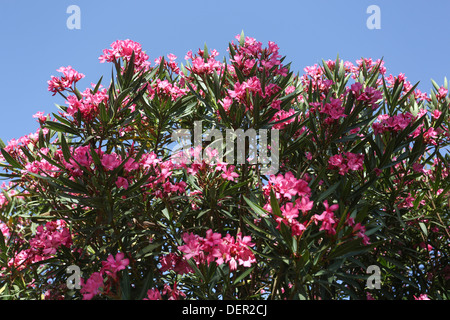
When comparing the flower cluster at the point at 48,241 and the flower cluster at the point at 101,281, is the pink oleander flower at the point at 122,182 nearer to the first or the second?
the flower cluster at the point at 101,281

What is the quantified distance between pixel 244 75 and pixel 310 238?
1040 mm

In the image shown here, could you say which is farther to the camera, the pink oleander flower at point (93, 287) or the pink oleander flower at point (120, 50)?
the pink oleander flower at point (120, 50)

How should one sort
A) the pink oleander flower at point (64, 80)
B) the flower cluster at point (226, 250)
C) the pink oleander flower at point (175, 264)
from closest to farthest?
1. the flower cluster at point (226, 250)
2. the pink oleander flower at point (175, 264)
3. the pink oleander flower at point (64, 80)

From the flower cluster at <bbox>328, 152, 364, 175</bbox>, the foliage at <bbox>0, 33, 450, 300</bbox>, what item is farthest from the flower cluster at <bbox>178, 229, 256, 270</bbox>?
the flower cluster at <bbox>328, 152, 364, 175</bbox>

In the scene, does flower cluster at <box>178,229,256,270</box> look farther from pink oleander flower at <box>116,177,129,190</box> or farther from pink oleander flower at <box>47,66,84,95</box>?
pink oleander flower at <box>47,66,84,95</box>

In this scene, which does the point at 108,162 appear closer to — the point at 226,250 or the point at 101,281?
the point at 101,281

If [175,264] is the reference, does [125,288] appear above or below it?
below

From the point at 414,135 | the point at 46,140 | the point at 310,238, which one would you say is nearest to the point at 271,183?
the point at 310,238

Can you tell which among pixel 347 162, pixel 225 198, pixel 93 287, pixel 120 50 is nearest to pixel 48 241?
pixel 93 287

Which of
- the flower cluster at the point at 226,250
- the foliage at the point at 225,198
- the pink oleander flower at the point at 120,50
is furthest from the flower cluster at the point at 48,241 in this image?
the pink oleander flower at the point at 120,50

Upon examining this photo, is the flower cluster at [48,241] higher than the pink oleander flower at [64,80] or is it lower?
lower

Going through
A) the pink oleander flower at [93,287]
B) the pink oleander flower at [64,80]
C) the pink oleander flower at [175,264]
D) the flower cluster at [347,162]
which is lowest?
the pink oleander flower at [93,287]

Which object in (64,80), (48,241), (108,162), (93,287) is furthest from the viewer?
(64,80)

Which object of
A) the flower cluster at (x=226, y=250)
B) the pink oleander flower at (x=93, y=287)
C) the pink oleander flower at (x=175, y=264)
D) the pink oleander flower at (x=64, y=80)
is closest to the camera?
the pink oleander flower at (x=93, y=287)
